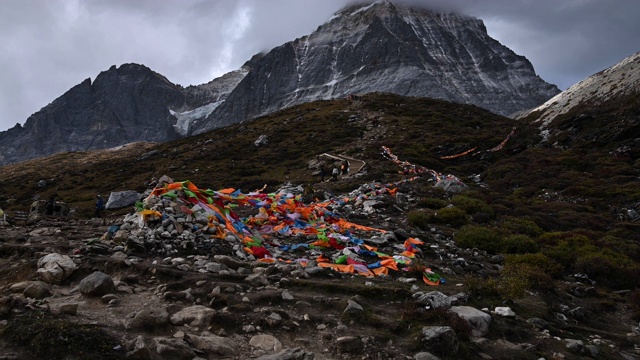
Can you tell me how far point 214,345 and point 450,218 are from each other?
42.5ft

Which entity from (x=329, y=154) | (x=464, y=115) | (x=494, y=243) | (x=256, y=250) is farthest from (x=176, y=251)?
(x=464, y=115)

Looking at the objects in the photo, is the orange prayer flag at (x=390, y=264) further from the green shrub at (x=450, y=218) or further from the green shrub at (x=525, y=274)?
the green shrub at (x=450, y=218)

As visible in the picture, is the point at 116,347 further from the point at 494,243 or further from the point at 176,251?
the point at 494,243

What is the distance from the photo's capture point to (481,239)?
13344mm

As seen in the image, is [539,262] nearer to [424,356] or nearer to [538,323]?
[538,323]

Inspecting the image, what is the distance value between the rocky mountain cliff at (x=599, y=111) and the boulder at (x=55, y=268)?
43744 millimetres

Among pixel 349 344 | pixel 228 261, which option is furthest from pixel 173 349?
pixel 228 261

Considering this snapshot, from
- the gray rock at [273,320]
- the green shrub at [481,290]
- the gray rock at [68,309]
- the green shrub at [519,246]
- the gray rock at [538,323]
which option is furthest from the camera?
the green shrub at [519,246]

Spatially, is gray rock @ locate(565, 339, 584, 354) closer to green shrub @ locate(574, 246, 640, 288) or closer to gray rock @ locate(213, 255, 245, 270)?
green shrub @ locate(574, 246, 640, 288)

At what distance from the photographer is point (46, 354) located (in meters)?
4.44

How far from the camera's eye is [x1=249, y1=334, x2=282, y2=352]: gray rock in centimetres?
533

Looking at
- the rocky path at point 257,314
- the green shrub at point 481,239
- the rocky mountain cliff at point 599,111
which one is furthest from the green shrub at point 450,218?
the rocky mountain cliff at point 599,111

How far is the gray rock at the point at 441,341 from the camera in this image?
18.2 feet

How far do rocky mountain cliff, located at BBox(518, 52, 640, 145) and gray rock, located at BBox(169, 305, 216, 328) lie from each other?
1686 inches
